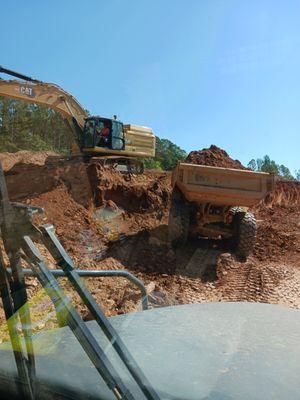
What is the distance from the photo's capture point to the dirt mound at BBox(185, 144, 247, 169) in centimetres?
1900

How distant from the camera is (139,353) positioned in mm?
1809

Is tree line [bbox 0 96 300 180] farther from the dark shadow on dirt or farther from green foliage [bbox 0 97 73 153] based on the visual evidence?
the dark shadow on dirt

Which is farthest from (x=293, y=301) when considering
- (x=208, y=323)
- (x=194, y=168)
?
(x=208, y=323)

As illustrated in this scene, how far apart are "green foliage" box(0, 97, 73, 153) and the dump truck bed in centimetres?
1187

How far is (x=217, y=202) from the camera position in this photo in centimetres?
1101

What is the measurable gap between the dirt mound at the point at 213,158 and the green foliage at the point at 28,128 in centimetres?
550

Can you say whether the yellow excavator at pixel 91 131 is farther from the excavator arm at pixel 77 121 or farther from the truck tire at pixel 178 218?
the truck tire at pixel 178 218

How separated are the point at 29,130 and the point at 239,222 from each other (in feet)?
62.0

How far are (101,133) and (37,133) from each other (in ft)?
47.3

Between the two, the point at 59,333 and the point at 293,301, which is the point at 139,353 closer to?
the point at 59,333

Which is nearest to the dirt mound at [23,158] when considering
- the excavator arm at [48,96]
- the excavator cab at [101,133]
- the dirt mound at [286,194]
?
the excavator arm at [48,96]

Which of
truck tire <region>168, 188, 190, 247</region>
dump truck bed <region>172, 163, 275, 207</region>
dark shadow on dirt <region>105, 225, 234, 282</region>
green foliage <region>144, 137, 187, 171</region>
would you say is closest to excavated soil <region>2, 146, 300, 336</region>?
dark shadow on dirt <region>105, 225, 234, 282</region>

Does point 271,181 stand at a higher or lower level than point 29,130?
lower

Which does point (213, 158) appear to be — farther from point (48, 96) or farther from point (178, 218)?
point (178, 218)
